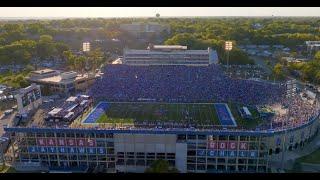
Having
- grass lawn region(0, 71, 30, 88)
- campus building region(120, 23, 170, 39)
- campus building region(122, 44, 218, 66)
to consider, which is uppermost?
campus building region(120, 23, 170, 39)

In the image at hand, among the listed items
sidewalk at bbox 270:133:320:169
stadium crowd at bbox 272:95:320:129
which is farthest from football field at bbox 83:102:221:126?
sidewalk at bbox 270:133:320:169

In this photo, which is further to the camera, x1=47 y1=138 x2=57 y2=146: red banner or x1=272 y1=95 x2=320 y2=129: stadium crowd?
x1=272 y1=95 x2=320 y2=129: stadium crowd

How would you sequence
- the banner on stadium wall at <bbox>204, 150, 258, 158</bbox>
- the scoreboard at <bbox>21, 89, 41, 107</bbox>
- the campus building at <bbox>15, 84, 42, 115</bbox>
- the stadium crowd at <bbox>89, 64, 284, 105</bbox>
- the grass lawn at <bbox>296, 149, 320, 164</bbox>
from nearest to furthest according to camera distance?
the banner on stadium wall at <bbox>204, 150, 258, 158</bbox>
the grass lawn at <bbox>296, 149, 320, 164</bbox>
the campus building at <bbox>15, 84, 42, 115</bbox>
the scoreboard at <bbox>21, 89, 41, 107</bbox>
the stadium crowd at <bbox>89, 64, 284, 105</bbox>

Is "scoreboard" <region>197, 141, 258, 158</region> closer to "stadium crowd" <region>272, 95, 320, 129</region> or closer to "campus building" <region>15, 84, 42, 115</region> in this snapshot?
"stadium crowd" <region>272, 95, 320, 129</region>

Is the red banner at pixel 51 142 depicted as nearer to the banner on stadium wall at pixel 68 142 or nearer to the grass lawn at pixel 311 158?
the banner on stadium wall at pixel 68 142
